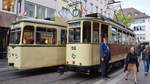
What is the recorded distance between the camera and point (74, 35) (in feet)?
46.0

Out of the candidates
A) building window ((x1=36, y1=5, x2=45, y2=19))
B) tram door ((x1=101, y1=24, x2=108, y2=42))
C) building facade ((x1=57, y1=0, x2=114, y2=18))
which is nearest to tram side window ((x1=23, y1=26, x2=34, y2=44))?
tram door ((x1=101, y1=24, x2=108, y2=42))

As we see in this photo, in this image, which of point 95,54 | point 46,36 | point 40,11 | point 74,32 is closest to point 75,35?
point 74,32

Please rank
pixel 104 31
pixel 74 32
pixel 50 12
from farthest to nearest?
pixel 50 12
pixel 104 31
pixel 74 32

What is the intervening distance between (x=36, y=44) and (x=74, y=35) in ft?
6.82

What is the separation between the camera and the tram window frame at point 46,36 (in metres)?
14.8

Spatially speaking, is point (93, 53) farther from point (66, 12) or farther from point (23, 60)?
point (66, 12)

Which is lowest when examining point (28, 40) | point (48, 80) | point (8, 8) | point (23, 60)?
point (48, 80)

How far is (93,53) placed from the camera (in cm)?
1368

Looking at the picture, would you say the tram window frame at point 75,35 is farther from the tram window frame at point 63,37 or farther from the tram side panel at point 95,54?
→ the tram window frame at point 63,37

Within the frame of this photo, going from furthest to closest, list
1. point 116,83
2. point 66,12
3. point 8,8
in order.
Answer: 1. point 66,12
2. point 8,8
3. point 116,83

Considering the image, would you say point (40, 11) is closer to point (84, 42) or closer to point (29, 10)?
point (29, 10)

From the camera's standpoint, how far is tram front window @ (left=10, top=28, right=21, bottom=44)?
46.9ft

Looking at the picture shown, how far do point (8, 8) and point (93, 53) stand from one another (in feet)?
41.4

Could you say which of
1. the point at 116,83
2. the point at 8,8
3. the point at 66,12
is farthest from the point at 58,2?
the point at 116,83
